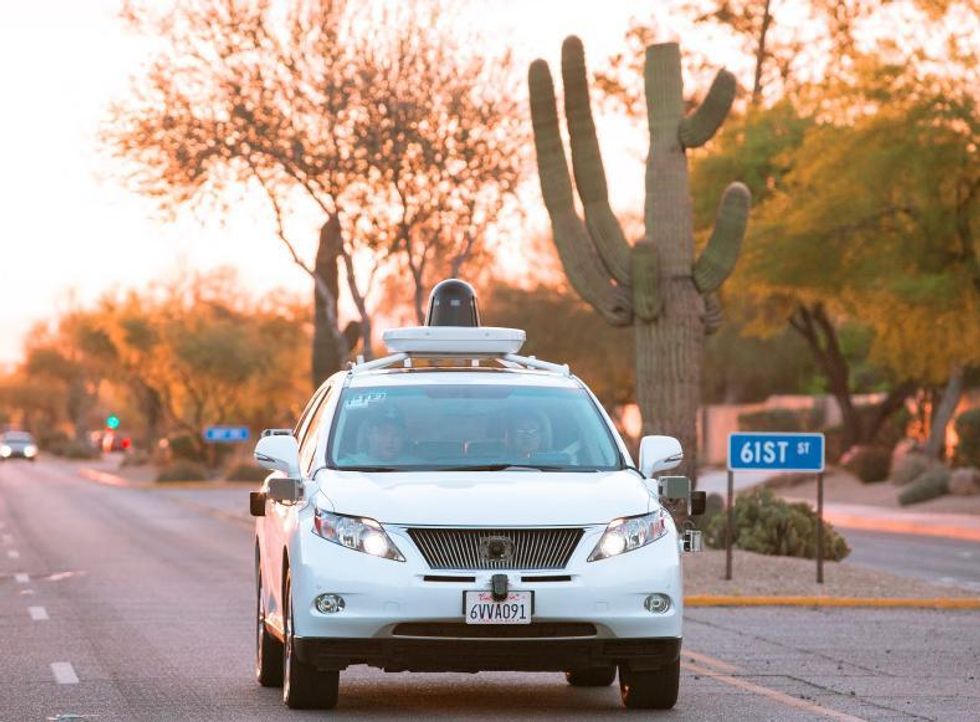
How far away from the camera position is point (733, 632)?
17766 millimetres

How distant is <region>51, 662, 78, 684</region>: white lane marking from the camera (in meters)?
13.7

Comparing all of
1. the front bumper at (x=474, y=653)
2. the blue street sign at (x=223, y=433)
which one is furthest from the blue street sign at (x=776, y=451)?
the blue street sign at (x=223, y=433)

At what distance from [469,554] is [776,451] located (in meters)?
11.6

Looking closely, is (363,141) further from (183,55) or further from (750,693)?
(750,693)

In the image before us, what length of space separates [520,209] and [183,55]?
6308 mm

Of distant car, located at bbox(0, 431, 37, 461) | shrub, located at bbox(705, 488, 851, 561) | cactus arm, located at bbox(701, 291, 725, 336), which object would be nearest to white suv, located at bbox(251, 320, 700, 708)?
cactus arm, located at bbox(701, 291, 725, 336)

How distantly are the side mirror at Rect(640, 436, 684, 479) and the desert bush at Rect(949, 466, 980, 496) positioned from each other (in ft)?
123

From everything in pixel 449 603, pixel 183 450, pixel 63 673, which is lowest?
pixel 183 450

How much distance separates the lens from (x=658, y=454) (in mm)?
12141

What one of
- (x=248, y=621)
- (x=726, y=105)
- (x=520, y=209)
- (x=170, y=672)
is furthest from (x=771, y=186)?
(x=170, y=672)

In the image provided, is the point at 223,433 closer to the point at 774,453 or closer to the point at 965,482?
the point at 965,482

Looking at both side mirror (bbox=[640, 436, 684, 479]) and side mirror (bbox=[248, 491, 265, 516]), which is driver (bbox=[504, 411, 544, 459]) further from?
side mirror (bbox=[248, 491, 265, 516])

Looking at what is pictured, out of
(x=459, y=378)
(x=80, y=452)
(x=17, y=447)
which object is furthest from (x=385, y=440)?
(x=80, y=452)

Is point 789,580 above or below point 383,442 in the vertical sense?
below
